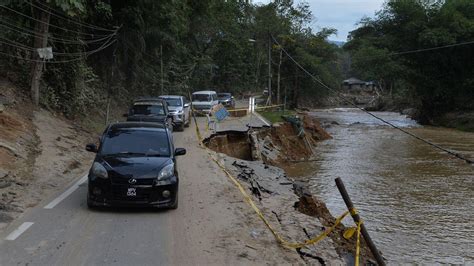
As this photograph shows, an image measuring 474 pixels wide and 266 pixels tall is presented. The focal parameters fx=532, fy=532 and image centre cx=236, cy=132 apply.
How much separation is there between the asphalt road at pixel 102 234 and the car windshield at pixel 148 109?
12449mm

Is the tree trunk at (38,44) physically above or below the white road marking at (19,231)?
above

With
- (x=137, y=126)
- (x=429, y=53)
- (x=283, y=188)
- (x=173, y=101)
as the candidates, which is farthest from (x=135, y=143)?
(x=429, y=53)

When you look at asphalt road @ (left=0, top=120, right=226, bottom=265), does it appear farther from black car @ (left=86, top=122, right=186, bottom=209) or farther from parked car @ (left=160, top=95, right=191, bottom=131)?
parked car @ (left=160, top=95, right=191, bottom=131)

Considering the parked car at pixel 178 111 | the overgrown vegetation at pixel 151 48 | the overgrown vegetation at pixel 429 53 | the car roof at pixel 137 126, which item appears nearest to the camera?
the car roof at pixel 137 126

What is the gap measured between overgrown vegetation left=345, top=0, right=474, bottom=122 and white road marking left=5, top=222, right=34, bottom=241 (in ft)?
143

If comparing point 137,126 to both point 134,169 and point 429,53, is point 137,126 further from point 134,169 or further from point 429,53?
point 429,53

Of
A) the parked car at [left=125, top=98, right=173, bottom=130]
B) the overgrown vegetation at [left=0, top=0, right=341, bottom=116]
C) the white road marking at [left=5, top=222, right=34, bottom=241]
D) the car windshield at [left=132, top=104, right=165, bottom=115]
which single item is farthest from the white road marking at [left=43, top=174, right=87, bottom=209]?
the car windshield at [left=132, top=104, right=165, bottom=115]

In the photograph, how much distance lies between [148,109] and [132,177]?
14.7m

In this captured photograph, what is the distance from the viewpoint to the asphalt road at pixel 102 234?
6.98 meters

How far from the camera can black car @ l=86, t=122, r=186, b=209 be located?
9336mm

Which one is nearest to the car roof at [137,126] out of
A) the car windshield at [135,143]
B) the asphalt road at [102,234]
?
the car windshield at [135,143]

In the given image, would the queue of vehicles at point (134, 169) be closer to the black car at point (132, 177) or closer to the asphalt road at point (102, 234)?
the black car at point (132, 177)

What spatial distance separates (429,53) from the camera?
162ft

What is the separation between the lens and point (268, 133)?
29438 millimetres
